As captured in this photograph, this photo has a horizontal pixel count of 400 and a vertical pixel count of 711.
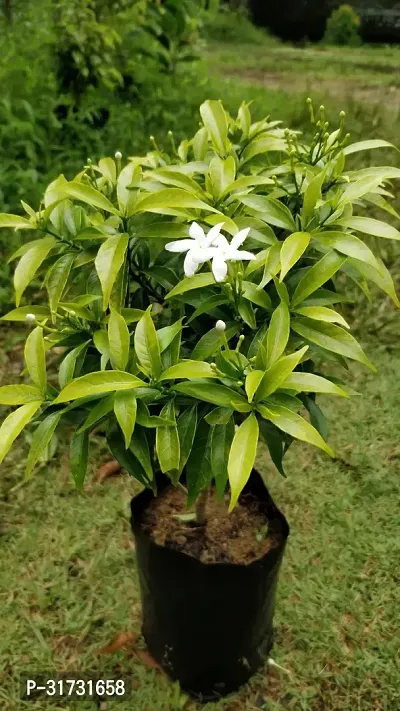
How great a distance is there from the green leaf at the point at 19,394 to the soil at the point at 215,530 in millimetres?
670

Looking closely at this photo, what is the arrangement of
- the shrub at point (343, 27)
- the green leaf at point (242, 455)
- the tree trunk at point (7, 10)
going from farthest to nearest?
the shrub at point (343, 27) → the tree trunk at point (7, 10) → the green leaf at point (242, 455)

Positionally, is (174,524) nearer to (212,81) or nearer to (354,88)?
(212,81)

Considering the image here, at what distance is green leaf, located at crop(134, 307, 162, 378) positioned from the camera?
1141 mm

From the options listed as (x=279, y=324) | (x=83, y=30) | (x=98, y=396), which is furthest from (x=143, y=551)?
(x=83, y=30)

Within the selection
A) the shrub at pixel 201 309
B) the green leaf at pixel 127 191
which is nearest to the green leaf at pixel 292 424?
the shrub at pixel 201 309

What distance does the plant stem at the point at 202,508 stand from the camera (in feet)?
5.54

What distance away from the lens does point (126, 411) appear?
1091mm

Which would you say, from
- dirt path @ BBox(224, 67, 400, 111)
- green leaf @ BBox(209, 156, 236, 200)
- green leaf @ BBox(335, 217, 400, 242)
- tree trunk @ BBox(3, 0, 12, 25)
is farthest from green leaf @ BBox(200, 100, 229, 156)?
dirt path @ BBox(224, 67, 400, 111)

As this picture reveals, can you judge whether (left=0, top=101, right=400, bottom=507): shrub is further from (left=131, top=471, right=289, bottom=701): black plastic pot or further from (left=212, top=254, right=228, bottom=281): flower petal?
(left=131, top=471, right=289, bottom=701): black plastic pot

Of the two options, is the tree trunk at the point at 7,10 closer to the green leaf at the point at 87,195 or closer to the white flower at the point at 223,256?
the green leaf at the point at 87,195

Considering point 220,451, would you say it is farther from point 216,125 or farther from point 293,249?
point 216,125

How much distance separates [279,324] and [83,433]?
44 centimetres

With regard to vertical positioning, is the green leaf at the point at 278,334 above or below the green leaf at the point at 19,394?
above

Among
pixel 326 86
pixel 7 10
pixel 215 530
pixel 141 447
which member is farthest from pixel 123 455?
pixel 326 86
